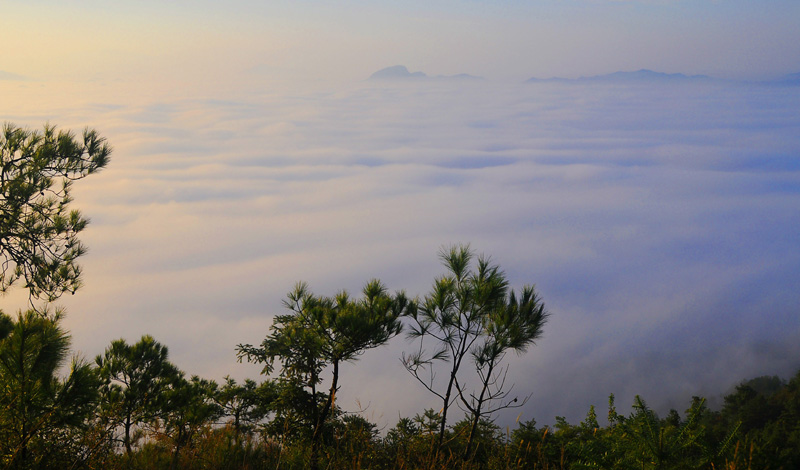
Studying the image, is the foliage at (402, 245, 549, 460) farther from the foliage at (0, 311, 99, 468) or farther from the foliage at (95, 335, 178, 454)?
the foliage at (0, 311, 99, 468)

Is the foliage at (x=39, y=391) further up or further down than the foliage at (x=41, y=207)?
further down

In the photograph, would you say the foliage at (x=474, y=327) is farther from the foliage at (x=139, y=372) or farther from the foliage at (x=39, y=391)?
the foliage at (x=39, y=391)

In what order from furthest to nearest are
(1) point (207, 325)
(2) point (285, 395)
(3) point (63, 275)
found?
1. (1) point (207, 325)
2. (3) point (63, 275)
3. (2) point (285, 395)

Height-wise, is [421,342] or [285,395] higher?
[421,342]

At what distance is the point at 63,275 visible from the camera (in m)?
10.5

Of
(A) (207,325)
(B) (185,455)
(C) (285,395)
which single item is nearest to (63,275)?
(C) (285,395)

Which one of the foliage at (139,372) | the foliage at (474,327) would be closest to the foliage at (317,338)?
the foliage at (474,327)

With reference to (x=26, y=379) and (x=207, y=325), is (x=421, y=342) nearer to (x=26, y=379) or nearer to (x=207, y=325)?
(x=26, y=379)

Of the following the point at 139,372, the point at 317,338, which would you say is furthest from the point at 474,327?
the point at 139,372

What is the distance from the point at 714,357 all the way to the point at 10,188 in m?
153

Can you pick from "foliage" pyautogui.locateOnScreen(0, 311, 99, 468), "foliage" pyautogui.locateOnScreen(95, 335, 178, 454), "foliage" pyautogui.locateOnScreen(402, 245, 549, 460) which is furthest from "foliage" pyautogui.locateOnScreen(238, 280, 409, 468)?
"foliage" pyautogui.locateOnScreen(0, 311, 99, 468)

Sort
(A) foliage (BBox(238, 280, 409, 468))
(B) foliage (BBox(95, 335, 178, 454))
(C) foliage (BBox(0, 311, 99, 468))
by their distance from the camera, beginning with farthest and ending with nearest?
(B) foliage (BBox(95, 335, 178, 454)) < (A) foliage (BBox(238, 280, 409, 468)) < (C) foliage (BBox(0, 311, 99, 468))

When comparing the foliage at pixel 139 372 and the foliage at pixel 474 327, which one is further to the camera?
the foliage at pixel 139 372

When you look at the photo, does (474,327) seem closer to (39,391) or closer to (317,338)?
(317,338)
